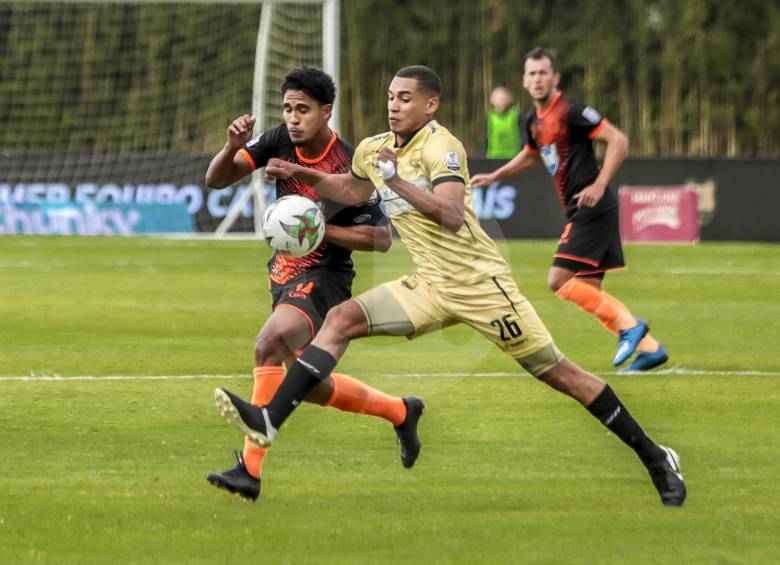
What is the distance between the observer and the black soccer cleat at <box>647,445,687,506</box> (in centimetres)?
648

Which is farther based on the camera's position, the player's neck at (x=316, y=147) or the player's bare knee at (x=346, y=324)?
A: the player's neck at (x=316, y=147)

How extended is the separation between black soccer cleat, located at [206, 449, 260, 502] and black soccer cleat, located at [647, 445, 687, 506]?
1680 millimetres

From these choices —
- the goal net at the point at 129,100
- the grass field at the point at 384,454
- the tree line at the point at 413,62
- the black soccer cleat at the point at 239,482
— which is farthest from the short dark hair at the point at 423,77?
the tree line at the point at 413,62

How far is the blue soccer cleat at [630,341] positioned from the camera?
35.5 feet

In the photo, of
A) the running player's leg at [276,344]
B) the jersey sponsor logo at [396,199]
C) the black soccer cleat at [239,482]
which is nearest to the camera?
the black soccer cleat at [239,482]

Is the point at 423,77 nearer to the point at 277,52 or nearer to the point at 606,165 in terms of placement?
the point at 606,165

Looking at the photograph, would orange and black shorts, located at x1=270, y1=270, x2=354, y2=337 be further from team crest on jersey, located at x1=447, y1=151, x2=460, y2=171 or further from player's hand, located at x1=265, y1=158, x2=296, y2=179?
team crest on jersey, located at x1=447, y1=151, x2=460, y2=171

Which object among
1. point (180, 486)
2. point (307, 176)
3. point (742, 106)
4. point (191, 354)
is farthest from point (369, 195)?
point (742, 106)

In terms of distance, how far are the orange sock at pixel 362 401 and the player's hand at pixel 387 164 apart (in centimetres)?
139

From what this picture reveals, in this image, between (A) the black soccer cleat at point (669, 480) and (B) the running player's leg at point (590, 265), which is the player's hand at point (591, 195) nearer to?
(B) the running player's leg at point (590, 265)

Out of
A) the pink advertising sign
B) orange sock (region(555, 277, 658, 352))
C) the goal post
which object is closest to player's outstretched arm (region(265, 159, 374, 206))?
orange sock (region(555, 277, 658, 352))

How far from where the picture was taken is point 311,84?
730 centimetres

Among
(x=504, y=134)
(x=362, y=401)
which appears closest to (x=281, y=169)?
(x=362, y=401)

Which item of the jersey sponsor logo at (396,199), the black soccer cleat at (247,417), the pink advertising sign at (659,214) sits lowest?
the pink advertising sign at (659,214)
